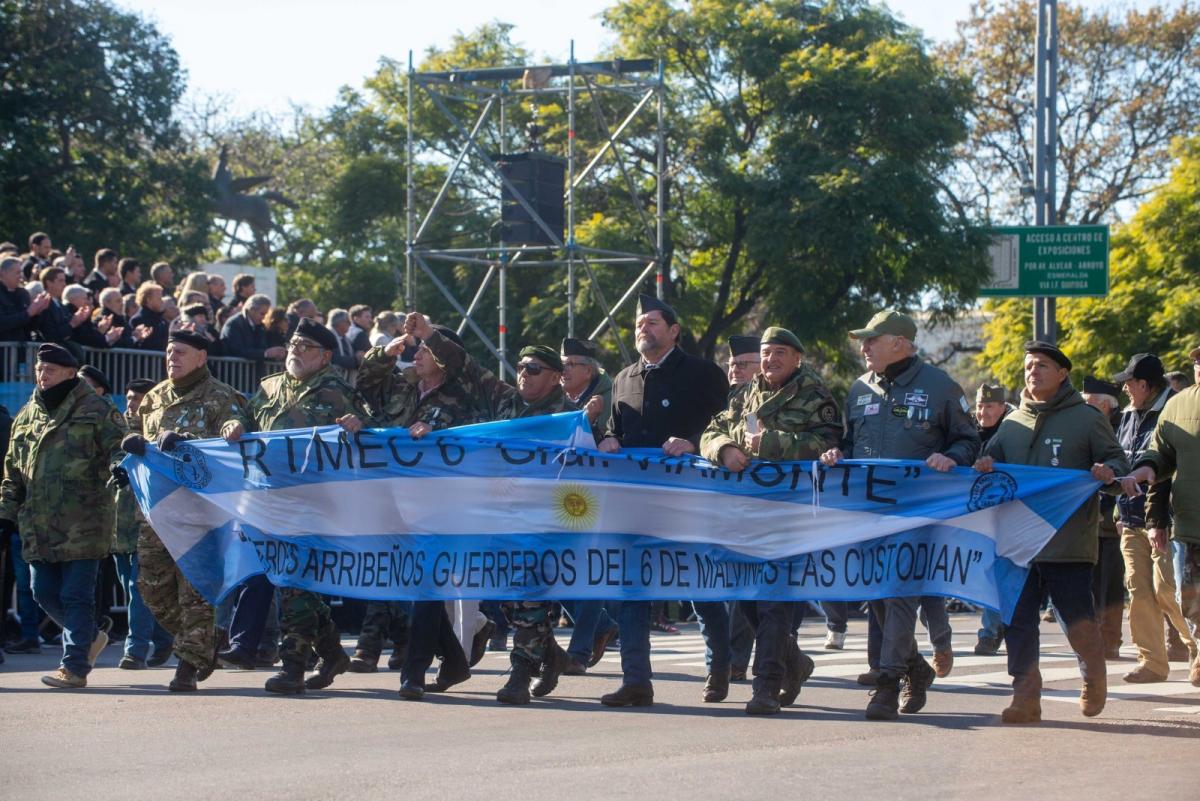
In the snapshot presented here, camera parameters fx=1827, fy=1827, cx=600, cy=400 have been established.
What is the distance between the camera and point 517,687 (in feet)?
33.0

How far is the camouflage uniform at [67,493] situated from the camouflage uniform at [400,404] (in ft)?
5.48

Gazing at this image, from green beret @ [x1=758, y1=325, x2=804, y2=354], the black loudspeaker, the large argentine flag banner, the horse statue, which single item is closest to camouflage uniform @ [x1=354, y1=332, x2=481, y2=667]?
the large argentine flag banner

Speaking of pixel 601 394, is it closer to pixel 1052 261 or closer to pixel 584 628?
pixel 584 628

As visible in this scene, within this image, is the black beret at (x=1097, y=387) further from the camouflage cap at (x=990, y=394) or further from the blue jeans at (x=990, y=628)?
the blue jeans at (x=990, y=628)

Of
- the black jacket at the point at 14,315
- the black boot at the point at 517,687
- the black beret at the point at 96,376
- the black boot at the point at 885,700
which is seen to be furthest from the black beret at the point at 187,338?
the black jacket at the point at 14,315

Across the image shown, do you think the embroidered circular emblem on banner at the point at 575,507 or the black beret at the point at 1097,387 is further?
the black beret at the point at 1097,387

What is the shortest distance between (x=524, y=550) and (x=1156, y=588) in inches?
180

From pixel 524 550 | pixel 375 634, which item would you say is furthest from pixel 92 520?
pixel 524 550

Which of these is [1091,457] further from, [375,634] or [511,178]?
[511,178]

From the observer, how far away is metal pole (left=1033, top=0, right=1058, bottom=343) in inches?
990

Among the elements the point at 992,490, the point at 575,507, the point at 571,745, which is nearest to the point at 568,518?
the point at 575,507

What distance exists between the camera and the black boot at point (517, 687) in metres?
10.0

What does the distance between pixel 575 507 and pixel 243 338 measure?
8.42 meters

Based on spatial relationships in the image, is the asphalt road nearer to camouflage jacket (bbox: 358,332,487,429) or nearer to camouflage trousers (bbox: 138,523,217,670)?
camouflage trousers (bbox: 138,523,217,670)
